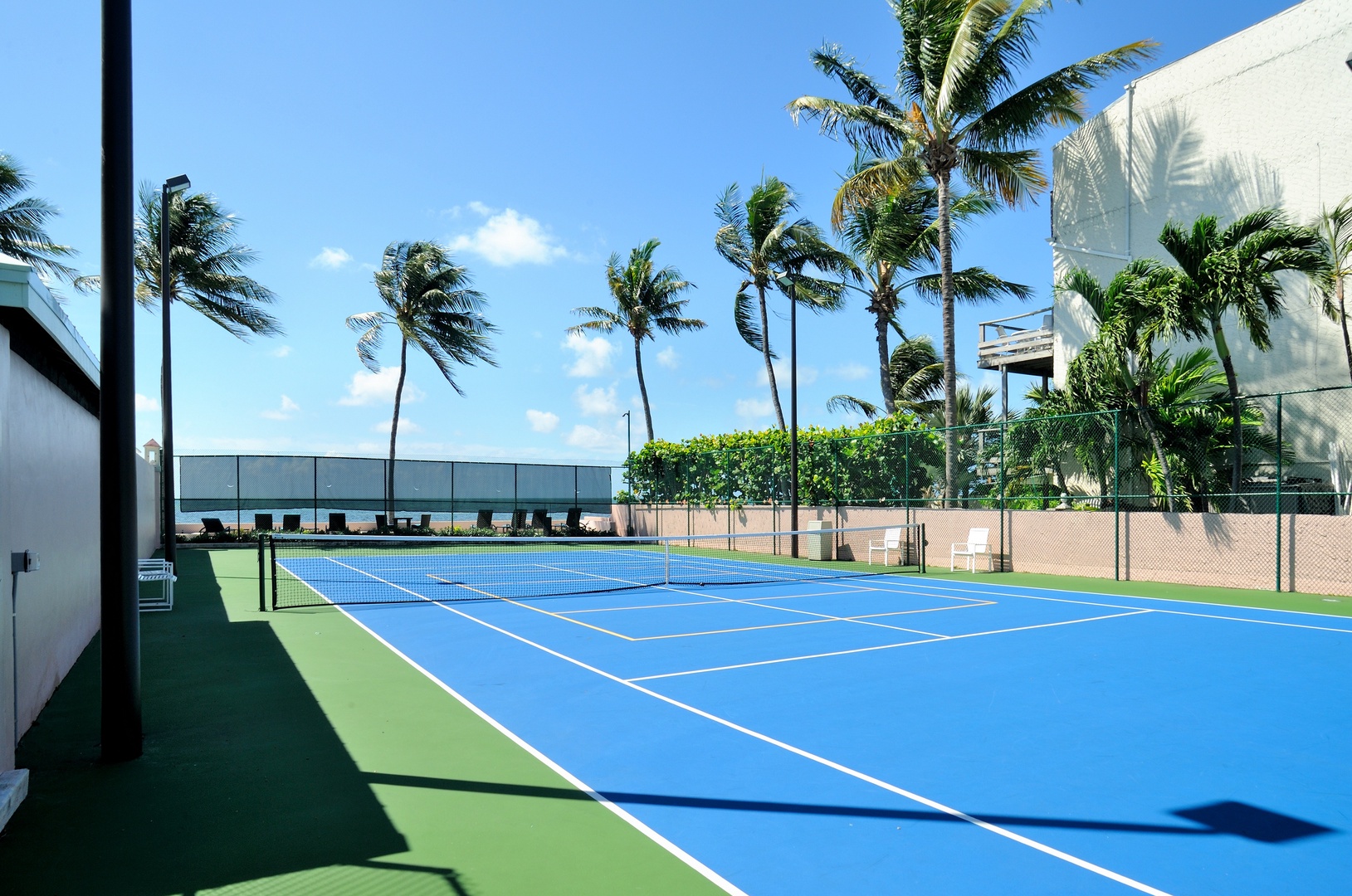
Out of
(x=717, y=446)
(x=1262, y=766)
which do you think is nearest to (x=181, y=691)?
(x=1262, y=766)

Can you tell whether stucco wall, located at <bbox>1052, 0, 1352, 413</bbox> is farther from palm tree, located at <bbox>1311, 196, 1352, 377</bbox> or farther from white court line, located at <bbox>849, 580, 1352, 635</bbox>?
white court line, located at <bbox>849, 580, 1352, 635</bbox>

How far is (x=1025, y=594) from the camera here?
46.0 feet

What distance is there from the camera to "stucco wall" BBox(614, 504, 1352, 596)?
539 inches

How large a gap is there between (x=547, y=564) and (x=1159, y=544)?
1273 cm

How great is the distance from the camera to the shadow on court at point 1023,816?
4102mm

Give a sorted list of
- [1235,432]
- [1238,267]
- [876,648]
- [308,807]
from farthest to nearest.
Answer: [1235,432] → [1238,267] → [876,648] → [308,807]

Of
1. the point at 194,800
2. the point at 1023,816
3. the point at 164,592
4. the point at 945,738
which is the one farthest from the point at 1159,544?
the point at 164,592

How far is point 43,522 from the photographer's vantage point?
634 cm

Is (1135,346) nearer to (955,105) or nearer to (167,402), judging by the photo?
(955,105)

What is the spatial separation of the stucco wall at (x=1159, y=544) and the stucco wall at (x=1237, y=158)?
5.01 m

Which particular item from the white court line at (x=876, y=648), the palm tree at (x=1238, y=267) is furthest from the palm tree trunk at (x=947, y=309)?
the white court line at (x=876, y=648)

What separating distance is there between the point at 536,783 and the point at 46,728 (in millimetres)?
3718

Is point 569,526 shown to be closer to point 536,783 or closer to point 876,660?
point 876,660

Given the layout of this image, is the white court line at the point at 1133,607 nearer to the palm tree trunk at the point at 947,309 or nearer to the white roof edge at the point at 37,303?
the palm tree trunk at the point at 947,309
